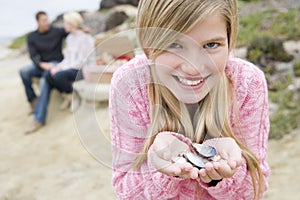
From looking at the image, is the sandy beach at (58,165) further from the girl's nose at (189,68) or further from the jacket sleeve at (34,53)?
the girl's nose at (189,68)

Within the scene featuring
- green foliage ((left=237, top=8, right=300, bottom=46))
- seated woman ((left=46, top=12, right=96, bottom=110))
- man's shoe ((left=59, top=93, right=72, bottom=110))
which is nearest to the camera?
seated woman ((left=46, top=12, right=96, bottom=110))

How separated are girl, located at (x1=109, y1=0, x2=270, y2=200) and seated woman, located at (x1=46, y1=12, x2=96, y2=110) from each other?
3875mm

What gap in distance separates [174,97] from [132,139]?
0.16 m

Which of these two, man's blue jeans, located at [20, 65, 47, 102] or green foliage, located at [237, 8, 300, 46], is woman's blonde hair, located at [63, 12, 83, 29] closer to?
man's blue jeans, located at [20, 65, 47, 102]

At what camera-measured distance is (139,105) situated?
126 cm

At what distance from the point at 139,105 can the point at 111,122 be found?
0.31ft

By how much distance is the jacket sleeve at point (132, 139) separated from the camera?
4.13ft

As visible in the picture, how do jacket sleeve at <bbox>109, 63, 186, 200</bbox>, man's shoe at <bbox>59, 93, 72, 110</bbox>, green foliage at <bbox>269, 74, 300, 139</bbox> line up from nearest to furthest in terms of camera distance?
jacket sleeve at <bbox>109, 63, 186, 200</bbox> → green foliage at <bbox>269, 74, 300, 139</bbox> → man's shoe at <bbox>59, 93, 72, 110</bbox>

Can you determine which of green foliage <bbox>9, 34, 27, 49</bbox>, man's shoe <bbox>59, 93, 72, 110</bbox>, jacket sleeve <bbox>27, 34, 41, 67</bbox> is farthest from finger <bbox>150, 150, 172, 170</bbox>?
green foliage <bbox>9, 34, 27, 49</bbox>

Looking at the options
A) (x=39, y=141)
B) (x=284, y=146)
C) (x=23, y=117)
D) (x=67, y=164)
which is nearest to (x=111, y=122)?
(x=284, y=146)

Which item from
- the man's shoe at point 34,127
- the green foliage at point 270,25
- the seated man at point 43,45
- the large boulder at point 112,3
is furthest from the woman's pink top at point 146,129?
the large boulder at point 112,3

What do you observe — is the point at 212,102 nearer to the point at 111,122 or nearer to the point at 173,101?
the point at 173,101

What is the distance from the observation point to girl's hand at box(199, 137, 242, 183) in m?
1.11

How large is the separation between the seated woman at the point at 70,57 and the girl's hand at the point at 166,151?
3990 millimetres
